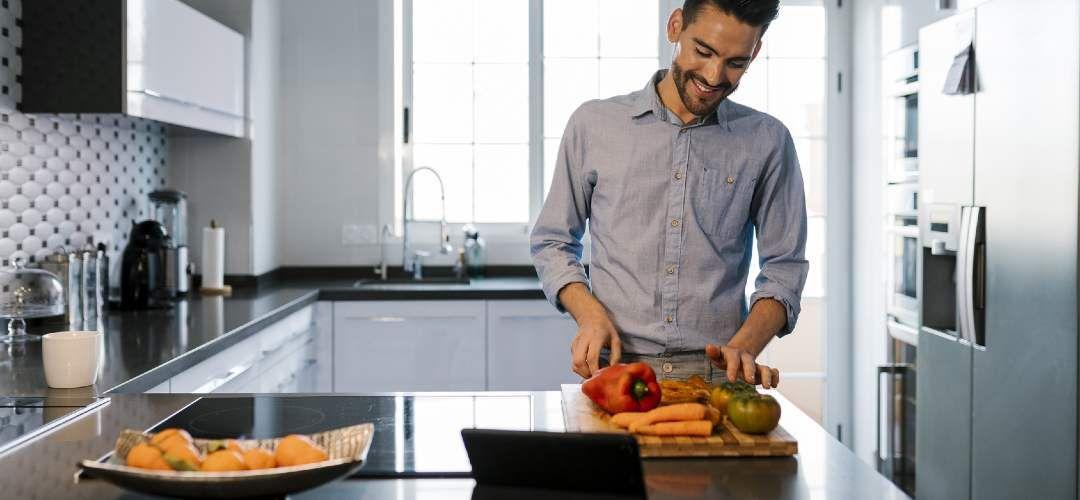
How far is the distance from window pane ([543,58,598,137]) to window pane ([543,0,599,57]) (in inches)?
1.7

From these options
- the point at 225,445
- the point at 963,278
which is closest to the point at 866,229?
the point at 963,278

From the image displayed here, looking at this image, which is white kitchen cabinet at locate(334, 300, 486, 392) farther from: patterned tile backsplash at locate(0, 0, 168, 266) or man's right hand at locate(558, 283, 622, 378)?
man's right hand at locate(558, 283, 622, 378)

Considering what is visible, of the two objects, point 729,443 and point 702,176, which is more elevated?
point 702,176

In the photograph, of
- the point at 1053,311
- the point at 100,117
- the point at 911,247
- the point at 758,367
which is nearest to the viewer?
the point at 758,367

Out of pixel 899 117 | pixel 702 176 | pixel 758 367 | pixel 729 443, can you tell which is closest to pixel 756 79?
pixel 899 117

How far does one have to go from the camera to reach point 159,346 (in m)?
2.53

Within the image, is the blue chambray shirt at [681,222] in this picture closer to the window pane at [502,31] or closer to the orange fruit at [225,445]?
the orange fruit at [225,445]

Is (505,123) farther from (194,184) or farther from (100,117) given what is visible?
(100,117)

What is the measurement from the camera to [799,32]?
4.49 m

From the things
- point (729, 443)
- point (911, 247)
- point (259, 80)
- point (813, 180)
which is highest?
point (259, 80)

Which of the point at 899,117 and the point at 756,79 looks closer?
the point at 899,117

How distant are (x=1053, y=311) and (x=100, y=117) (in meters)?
2.86

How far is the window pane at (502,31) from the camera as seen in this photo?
4.53 meters

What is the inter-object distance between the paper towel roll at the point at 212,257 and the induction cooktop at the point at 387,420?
2264mm
